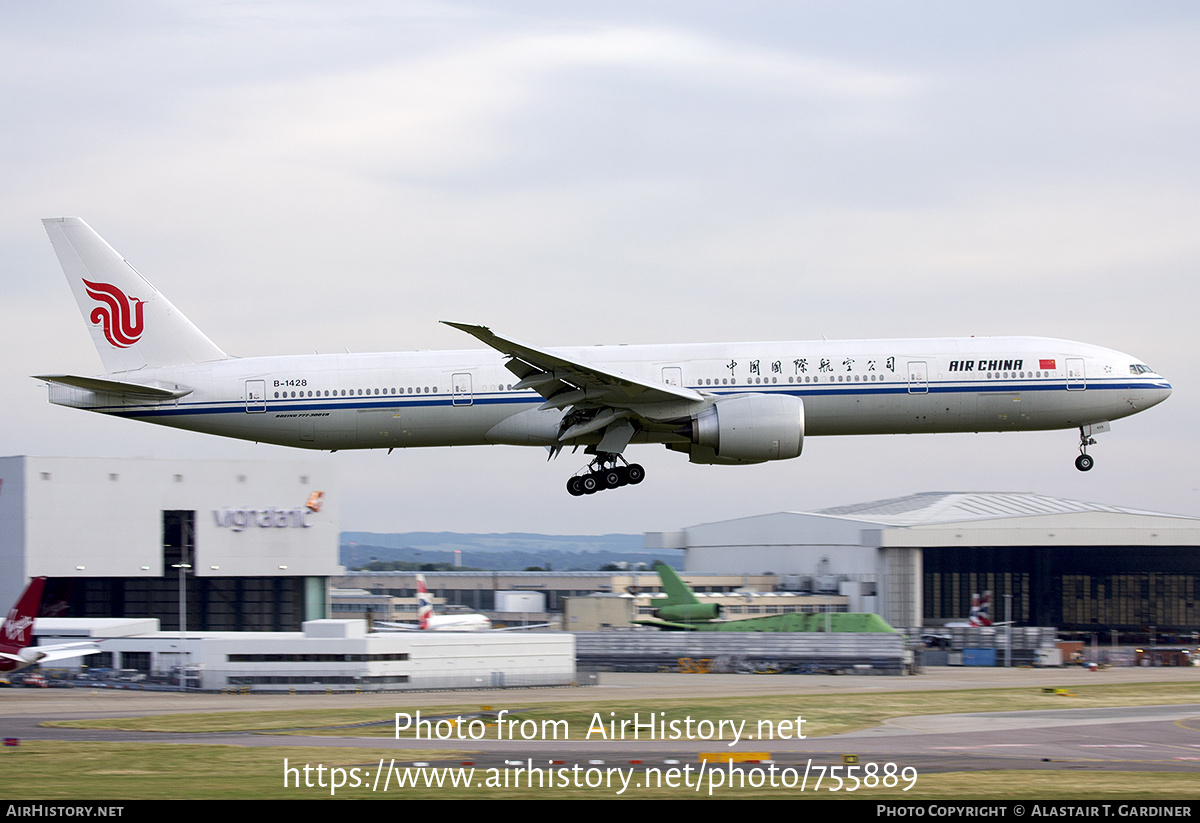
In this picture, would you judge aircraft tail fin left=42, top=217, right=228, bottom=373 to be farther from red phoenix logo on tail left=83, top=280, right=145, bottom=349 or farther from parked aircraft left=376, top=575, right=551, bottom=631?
parked aircraft left=376, top=575, right=551, bottom=631

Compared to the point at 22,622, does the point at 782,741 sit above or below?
below

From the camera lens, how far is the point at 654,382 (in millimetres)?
38312

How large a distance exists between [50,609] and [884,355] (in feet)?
205

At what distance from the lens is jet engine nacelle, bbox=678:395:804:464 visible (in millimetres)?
36438

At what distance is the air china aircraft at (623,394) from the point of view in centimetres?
3803

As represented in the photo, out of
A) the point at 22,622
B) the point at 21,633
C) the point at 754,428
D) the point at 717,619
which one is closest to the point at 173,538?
the point at 21,633

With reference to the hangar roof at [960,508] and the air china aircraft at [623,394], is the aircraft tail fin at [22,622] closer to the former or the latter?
the air china aircraft at [623,394]

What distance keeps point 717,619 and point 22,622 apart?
40.6 meters

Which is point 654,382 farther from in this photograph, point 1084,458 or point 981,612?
point 981,612

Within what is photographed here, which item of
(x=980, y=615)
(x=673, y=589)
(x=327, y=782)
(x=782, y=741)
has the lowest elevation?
(x=980, y=615)

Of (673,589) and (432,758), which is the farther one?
(673,589)
